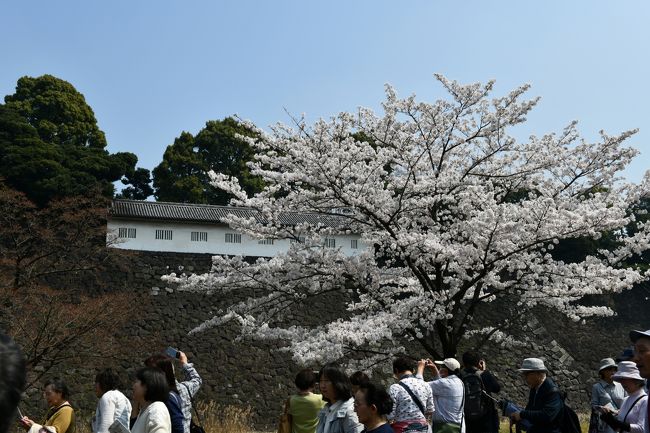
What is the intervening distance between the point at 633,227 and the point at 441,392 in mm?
28412

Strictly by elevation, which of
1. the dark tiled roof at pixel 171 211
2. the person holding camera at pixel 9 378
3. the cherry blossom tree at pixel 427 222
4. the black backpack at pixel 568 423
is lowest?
the black backpack at pixel 568 423

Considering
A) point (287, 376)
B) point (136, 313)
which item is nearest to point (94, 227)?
point (136, 313)

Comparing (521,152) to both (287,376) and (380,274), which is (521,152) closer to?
(380,274)

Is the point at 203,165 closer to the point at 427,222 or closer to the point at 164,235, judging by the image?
the point at 164,235

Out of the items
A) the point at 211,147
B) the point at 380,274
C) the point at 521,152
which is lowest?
the point at 380,274

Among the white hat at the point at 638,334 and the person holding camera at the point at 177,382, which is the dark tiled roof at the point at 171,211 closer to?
the person holding camera at the point at 177,382

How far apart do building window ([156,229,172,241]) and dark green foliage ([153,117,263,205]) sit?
5.98m

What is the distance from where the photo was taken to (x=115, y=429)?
4.43 metres

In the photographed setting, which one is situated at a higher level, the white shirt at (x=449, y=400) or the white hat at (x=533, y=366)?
the white hat at (x=533, y=366)

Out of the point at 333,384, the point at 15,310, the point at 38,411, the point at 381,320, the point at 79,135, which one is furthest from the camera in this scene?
the point at 79,135

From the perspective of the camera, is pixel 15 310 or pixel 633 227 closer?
pixel 15 310

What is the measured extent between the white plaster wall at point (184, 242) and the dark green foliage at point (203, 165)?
5.61m

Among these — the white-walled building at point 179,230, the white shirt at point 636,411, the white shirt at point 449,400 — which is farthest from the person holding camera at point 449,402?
the white-walled building at point 179,230

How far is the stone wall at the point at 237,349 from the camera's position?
20438 millimetres
